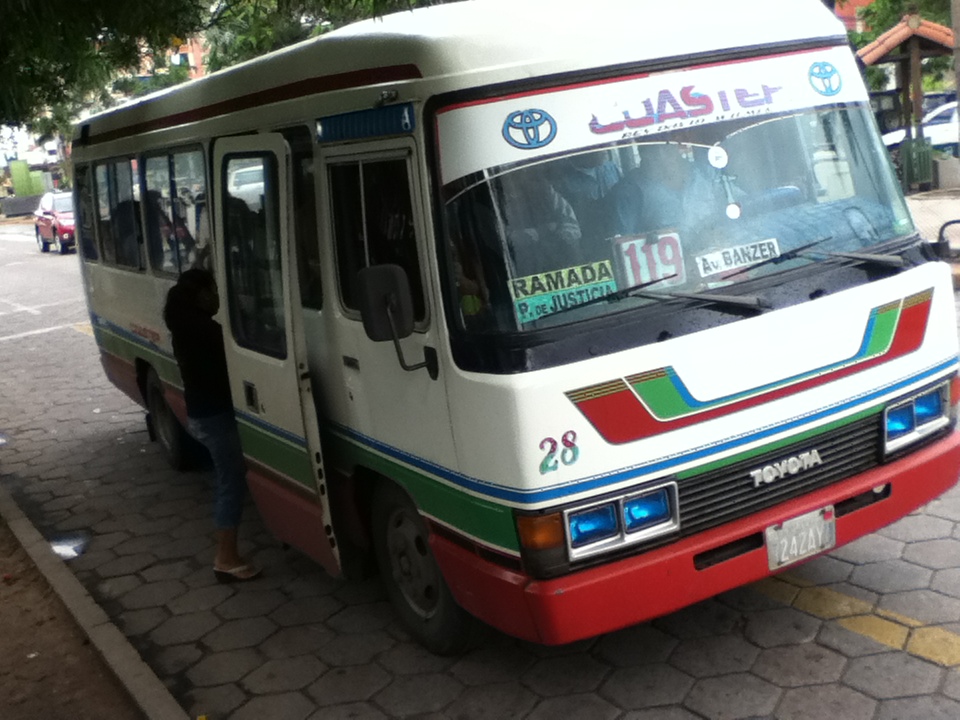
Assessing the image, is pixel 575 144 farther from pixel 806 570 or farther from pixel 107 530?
pixel 107 530

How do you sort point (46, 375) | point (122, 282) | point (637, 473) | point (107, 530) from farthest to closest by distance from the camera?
point (46, 375)
point (122, 282)
point (107, 530)
point (637, 473)

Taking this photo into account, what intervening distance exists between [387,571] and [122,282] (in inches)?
163

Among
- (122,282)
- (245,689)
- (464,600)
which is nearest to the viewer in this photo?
(464,600)

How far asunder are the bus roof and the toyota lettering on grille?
1491 millimetres

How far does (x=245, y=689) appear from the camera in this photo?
484 cm

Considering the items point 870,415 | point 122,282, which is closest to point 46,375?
point 122,282

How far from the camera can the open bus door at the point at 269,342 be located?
4.93 m

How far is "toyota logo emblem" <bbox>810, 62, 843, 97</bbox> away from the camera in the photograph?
14.5 feet

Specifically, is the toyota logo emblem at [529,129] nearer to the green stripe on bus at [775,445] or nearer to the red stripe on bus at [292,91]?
the red stripe on bus at [292,91]

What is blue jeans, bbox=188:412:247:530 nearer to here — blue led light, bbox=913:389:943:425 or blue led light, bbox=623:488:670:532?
blue led light, bbox=623:488:670:532

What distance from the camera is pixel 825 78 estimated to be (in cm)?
446

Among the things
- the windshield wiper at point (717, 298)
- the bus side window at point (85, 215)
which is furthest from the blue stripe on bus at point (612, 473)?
the bus side window at point (85, 215)

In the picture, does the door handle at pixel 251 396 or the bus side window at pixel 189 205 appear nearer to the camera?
the door handle at pixel 251 396

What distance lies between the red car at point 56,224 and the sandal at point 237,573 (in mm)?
25471
